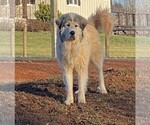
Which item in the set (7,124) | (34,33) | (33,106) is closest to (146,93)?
(33,106)

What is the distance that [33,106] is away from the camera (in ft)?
20.8

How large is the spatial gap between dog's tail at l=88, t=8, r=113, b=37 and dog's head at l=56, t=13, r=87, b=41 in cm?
129

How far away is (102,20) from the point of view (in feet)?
26.5

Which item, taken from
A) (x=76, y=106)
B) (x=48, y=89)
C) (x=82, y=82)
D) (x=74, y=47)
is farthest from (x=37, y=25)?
(x=76, y=106)

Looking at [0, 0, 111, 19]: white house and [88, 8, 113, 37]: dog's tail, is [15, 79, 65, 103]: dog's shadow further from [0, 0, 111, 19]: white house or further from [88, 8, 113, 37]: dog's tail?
[0, 0, 111, 19]: white house

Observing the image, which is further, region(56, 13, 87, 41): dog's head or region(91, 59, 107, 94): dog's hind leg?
region(91, 59, 107, 94): dog's hind leg

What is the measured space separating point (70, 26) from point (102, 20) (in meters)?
1.70

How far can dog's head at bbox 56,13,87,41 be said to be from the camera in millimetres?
6430

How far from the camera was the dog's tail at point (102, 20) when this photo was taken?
7.99 metres

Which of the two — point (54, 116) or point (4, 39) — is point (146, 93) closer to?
point (54, 116)

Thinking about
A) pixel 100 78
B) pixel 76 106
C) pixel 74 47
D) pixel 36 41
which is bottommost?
pixel 76 106

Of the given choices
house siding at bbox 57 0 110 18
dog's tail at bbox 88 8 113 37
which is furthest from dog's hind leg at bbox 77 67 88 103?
house siding at bbox 57 0 110 18

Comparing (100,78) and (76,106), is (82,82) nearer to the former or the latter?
(76,106)

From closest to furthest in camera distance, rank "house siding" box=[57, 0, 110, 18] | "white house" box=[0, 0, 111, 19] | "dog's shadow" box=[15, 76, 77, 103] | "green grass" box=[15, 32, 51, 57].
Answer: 1. "dog's shadow" box=[15, 76, 77, 103]
2. "green grass" box=[15, 32, 51, 57]
3. "white house" box=[0, 0, 111, 19]
4. "house siding" box=[57, 0, 110, 18]
